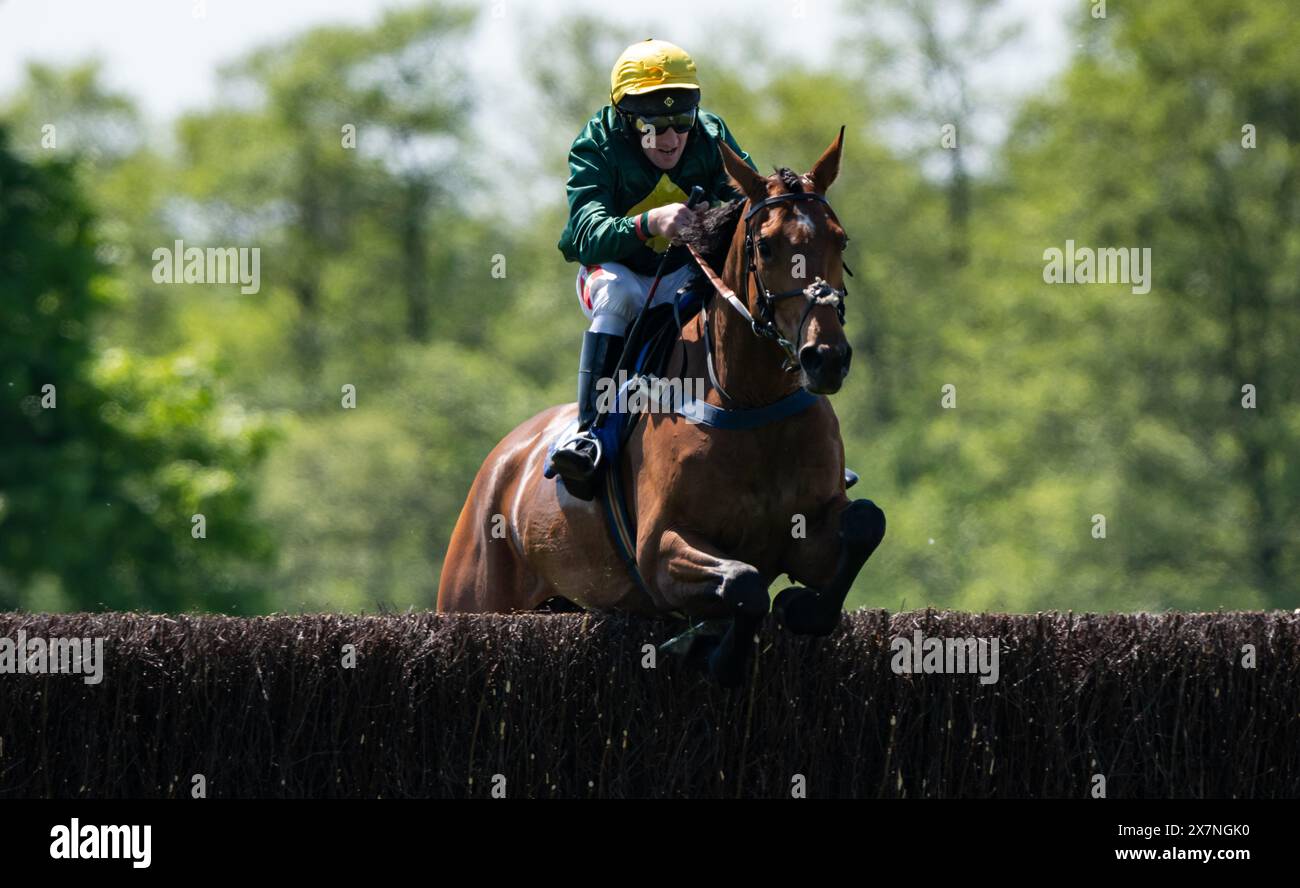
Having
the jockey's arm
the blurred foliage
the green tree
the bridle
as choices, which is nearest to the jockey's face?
the jockey's arm

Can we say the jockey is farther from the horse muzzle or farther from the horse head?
the horse muzzle

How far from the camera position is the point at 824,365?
6520 millimetres

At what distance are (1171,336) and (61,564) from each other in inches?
692

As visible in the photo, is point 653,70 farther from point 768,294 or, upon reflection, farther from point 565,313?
point 565,313

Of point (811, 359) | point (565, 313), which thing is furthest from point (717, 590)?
point (565, 313)

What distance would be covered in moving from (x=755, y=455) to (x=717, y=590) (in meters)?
0.60

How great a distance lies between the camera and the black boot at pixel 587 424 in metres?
8.12

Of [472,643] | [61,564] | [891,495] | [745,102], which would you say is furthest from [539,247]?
[472,643]

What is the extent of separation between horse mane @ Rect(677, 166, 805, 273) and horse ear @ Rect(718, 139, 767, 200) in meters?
0.20

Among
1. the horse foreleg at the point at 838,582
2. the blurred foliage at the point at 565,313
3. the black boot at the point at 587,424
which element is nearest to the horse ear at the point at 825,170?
the horse foreleg at the point at 838,582
